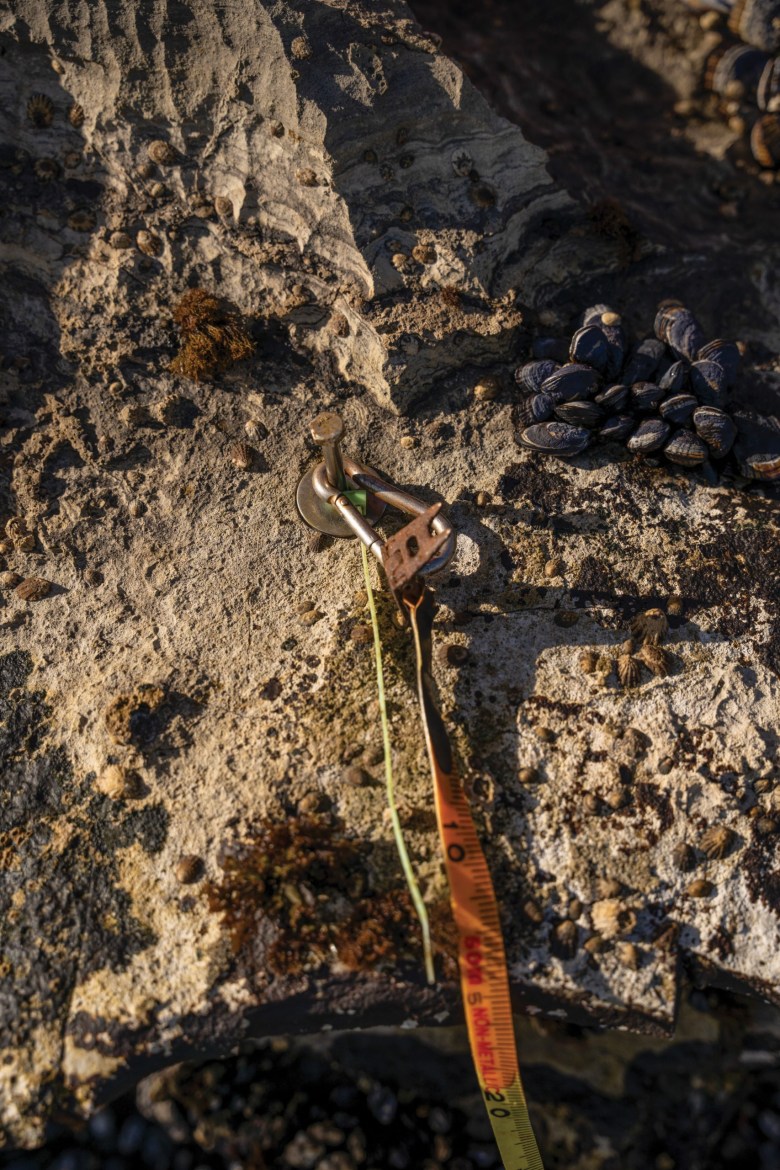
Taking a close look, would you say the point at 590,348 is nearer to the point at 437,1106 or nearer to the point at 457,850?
the point at 457,850

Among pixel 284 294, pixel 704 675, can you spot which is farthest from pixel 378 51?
pixel 704 675

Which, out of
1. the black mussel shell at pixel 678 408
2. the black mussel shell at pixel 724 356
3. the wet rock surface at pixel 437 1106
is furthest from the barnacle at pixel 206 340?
the wet rock surface at pixel 437 1106

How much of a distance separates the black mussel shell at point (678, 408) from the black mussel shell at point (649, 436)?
0.17ft

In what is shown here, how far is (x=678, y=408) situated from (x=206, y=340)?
2.21 meters

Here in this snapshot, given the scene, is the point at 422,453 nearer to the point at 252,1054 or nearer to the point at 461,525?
the point at 461,525

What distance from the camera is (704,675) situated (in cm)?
329

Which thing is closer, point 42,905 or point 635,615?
point 42,905

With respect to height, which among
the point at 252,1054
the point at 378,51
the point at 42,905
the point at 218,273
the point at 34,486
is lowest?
the point at 252,1054

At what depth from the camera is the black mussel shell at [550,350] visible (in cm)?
392

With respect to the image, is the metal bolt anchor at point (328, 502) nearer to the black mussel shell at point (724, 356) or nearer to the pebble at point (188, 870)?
the pebble at point (188, 870)

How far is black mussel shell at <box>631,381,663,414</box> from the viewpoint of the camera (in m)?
3.76

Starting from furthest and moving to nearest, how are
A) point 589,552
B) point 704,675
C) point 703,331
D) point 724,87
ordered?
1. point 724,87
2. point 703,331
3. point 589,552
4. point 704,675

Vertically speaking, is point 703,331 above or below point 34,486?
above

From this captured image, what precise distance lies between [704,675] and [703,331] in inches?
77.9
